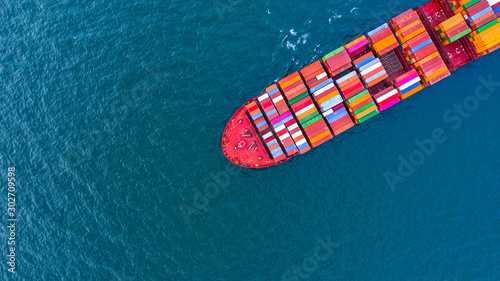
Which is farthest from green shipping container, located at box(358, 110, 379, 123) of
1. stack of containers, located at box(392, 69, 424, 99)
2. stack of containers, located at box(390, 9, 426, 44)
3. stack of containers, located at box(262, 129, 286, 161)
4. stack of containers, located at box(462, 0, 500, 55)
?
stack of containers, located at box(462, 0, 500, 55)

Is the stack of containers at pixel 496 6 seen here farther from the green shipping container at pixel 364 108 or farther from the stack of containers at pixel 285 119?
the stack of containers at pixel 285 119

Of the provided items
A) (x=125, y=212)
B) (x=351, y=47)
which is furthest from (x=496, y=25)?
(x=125, y=212)

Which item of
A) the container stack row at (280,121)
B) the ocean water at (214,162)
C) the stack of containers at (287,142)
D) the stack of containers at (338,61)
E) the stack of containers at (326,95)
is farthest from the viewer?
the ocean water at (214,162)

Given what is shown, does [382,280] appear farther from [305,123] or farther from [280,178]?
[305,123]

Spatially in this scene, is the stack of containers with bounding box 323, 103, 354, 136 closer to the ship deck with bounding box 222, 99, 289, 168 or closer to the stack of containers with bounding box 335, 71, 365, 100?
the stack of containers with bounding box 335, 71, 365, 100

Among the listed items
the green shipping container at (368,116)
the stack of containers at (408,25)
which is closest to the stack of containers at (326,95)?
the green shipping container at (368,116)

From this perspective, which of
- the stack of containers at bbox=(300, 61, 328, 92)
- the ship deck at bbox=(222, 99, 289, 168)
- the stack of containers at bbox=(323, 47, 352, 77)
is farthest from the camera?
the ship deck at bbox=(222, 99, 289, 168)
